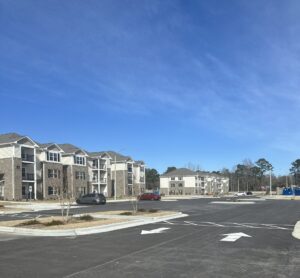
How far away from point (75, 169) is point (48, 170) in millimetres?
8558

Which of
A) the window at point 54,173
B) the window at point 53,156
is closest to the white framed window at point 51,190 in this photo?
the window at point 54,173

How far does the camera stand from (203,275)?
955 centimetres

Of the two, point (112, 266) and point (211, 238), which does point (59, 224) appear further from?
point (112, 266)

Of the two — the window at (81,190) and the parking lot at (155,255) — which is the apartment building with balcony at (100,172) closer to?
the window at (81,190)

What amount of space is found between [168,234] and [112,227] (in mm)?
3818

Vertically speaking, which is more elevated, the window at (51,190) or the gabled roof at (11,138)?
the gabled roof at (11,138)

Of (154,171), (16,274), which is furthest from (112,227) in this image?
(154,171)

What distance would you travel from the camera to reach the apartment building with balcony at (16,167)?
6325 cm

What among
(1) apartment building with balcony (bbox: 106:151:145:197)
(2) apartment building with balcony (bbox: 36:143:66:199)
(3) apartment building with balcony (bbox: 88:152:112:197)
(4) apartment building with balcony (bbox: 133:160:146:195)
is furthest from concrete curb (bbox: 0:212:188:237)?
(4) apartment building with balcony (bbox: 133:160:146:195)

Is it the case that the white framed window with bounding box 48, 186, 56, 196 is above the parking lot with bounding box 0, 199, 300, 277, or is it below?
below

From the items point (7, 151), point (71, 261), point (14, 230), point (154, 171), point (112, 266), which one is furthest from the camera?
point (154, 171)

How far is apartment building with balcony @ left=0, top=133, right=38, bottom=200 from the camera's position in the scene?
6325cm

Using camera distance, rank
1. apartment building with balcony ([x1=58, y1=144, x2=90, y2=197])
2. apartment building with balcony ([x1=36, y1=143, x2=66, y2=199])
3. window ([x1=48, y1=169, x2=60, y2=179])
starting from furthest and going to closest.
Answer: apartment building with balcony ([x1=58, y1=144, x2=90, y2=197]), window ([x1=48, y1=169, x2=60, y2=179]), apartment building with balcony ([x1=36, y1=143, x2=66, y2=199])

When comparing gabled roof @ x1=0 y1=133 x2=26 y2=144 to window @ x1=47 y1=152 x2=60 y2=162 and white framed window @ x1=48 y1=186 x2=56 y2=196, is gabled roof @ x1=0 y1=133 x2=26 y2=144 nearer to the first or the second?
window @ x1=47 y1=152 x2=60 y2=162
